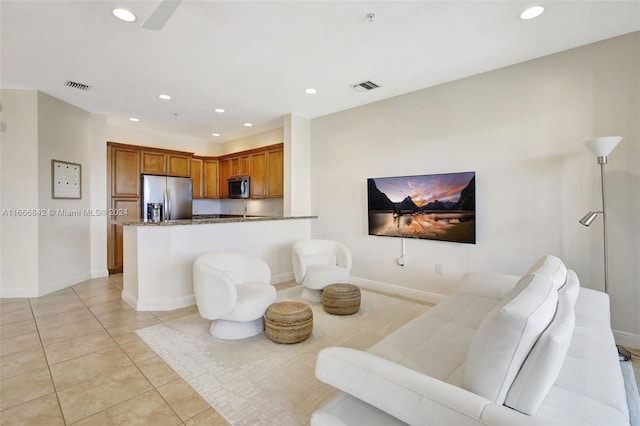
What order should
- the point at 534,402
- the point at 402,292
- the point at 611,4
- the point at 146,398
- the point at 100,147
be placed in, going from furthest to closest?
1. the point at 100,147
2. the point at 402,292
3. the point at 611,4
4. the point at 146,398
5. the point at 534,402

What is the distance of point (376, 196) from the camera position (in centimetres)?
436

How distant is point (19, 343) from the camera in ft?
8.81

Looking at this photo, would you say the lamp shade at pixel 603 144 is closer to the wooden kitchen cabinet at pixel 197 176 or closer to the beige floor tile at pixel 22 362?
the beige floor tile at pixel 22 362

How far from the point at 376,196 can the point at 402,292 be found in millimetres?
1422

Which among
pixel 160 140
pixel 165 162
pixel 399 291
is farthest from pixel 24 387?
pixel 160 140

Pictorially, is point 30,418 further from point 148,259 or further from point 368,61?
point 368,61

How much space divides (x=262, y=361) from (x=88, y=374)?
50.7 inches

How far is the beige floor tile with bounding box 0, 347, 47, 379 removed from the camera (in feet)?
7.32

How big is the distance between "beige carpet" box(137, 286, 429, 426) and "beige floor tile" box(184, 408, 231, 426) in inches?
1.4

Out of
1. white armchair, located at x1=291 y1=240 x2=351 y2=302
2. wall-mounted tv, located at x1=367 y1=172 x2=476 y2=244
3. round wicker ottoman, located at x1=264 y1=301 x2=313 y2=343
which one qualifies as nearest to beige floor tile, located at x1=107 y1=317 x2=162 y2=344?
round wicker ottoman, located at x1=264 y1=301 x2=313 y2=343

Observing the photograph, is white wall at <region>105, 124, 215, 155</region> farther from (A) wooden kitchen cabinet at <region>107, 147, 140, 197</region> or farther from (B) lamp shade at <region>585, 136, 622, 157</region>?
(B) lamp shade at <region>585, 136, 622, 157</region>

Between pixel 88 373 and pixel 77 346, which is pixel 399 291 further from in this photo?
pixel 77 346

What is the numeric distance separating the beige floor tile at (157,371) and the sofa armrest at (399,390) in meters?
1.48

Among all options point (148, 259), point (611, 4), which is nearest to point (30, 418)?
point (148, 259)
